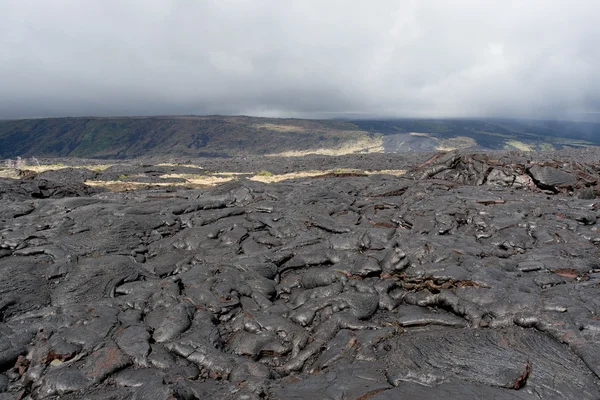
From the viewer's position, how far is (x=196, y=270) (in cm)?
1179

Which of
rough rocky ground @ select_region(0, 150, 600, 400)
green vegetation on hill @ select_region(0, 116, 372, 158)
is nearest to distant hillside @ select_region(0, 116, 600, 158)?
green vegetation on hill @ select_region(0, 116, 372, 158)

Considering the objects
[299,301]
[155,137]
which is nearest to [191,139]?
[155,137]

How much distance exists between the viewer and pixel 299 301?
10.2 metres

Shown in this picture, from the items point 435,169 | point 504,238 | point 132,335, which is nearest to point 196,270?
point 132,335

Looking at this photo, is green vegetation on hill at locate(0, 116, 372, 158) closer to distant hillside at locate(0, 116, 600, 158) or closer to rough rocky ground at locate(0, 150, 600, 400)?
distant hillside at locate(0, 116, 600, 158)

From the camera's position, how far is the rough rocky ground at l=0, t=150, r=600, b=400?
6.64m

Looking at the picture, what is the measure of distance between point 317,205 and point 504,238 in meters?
8.59

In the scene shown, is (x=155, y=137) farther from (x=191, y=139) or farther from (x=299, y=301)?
(x=299, y=301)

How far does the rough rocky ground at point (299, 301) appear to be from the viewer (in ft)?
21.8

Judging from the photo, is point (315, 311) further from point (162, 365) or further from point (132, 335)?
point (132, 335)

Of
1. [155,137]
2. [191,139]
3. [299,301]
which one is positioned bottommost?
[191,139]

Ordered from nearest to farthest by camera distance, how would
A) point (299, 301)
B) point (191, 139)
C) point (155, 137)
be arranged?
1. point (299, 301)
2. point (191, 139)
3. point (155, 137)

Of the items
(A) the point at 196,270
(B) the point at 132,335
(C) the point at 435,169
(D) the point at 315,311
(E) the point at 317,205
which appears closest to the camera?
(B) the point at 132,335

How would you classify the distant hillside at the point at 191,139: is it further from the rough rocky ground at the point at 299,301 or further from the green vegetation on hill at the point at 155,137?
the rough rocky ground at the point at 299,301
